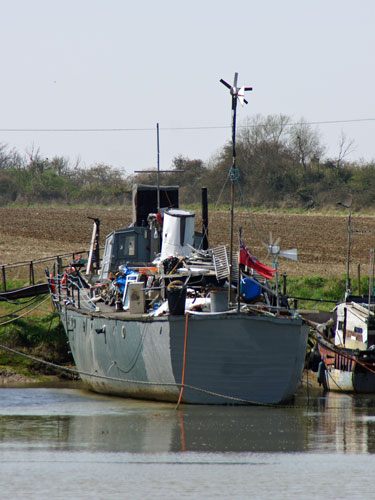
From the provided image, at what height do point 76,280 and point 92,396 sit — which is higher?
point 76,280

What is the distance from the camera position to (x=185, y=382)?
25.5m

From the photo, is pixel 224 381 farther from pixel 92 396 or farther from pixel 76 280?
pixel 76 280

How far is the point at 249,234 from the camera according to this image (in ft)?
207

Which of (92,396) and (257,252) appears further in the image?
(257,252)

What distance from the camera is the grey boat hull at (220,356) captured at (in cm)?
2498

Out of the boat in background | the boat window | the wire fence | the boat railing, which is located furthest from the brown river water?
the wire fence

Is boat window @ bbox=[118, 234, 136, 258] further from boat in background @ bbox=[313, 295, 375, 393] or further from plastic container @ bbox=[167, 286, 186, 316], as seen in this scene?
plastic container @ bbox=[167, 286, 186, 316]

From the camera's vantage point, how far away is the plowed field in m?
51.8

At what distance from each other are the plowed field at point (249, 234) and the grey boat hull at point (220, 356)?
20.8m

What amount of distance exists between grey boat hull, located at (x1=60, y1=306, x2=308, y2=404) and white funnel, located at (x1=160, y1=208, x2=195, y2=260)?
5.26m

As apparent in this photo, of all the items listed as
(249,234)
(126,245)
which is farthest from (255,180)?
(126,245)

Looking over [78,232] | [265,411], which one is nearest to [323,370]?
[265,411]

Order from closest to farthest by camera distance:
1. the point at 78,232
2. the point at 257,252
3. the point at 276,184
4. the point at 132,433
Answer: the point at 132,433, the point at 257,252, the point at 78,232, the point at 276,184

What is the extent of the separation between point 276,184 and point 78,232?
24.7m
